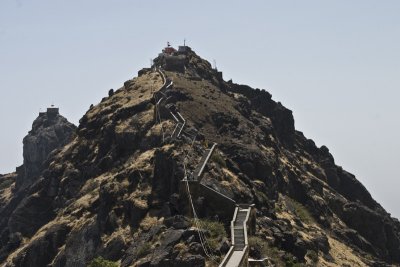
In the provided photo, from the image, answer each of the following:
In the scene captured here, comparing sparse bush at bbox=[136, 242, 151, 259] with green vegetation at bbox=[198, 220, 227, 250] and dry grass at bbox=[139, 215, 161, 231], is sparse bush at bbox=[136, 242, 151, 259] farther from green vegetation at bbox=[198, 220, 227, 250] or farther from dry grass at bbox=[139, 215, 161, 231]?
green vegetation at bbox=[198, 220, 227, 250]

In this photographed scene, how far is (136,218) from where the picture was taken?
3398 inches

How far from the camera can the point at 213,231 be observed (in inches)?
2992

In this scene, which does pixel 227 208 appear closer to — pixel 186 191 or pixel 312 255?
pixel 186 191

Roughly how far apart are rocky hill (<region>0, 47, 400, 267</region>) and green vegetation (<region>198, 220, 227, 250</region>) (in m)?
0.16

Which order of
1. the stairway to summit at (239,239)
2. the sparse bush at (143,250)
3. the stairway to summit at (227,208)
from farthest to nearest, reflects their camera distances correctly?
the sparse bush at (143,250)
the stairway to summit at (227,208)
the stairway to summit at (239,239)

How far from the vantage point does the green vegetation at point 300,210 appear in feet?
377

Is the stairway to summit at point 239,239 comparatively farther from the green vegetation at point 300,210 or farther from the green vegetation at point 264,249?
the green vegetation at point 300,210

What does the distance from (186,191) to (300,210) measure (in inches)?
1580

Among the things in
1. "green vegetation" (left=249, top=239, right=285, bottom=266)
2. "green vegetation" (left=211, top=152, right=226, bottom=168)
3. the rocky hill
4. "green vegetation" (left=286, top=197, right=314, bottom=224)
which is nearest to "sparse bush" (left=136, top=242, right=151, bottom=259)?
the rocky hill

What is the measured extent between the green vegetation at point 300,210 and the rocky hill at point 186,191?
1.85ft

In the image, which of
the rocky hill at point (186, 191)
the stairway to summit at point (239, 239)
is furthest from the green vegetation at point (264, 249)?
the stairway to summit at point (239, 239)

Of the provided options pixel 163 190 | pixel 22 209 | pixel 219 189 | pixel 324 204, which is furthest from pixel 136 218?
pixel 324 204

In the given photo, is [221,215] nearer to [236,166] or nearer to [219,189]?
[219,189]

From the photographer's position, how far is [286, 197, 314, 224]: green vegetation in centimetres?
11479
